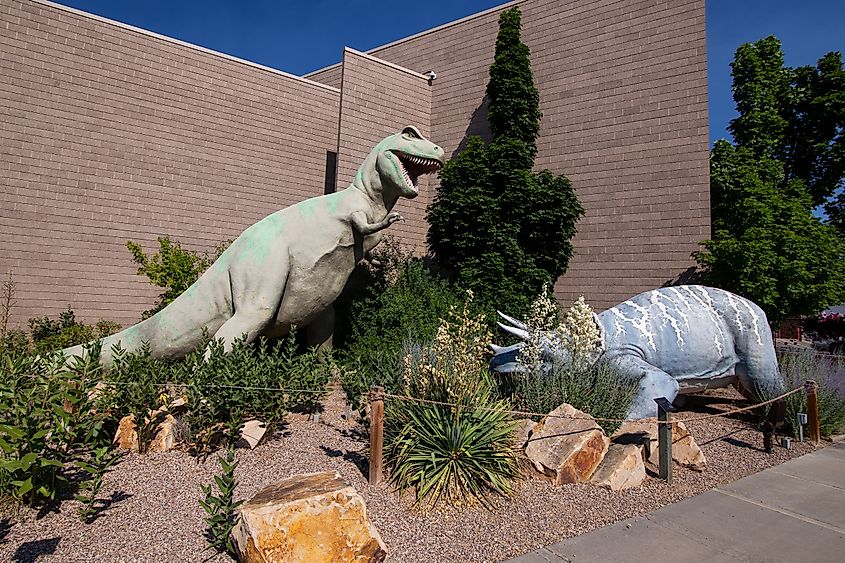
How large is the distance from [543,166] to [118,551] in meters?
10.4

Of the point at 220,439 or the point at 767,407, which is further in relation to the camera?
the point at 767,407

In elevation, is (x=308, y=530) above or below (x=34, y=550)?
A: above

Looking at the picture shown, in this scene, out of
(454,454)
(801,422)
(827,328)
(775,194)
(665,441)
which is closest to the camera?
(454,454)

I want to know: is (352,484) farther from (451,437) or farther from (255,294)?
(255,294)

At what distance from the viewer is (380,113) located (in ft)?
37.8

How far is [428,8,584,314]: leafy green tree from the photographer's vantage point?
9.81m

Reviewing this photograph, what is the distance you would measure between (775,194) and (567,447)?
759 centimetres

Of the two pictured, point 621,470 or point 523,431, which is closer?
point 621,470

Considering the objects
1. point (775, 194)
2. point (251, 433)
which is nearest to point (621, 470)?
point (251, 433)

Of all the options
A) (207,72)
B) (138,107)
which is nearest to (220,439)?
(138,107)

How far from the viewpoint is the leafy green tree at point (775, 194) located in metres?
8.12

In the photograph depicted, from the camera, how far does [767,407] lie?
19.1 feet

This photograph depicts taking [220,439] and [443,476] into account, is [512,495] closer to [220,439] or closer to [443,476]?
[443,476]

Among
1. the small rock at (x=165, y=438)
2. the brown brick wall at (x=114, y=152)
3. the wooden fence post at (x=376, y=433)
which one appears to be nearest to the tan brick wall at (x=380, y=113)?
A: the brown brick wall at (x=114, y=152)
